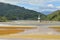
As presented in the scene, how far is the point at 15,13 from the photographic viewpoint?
949 inches

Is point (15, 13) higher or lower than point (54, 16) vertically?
higher

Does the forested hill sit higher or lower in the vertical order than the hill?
higher

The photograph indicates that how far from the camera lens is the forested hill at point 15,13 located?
2291 centimetres

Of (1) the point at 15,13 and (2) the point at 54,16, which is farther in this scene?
(1) the point at 15,13

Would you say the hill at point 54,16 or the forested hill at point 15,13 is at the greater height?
the forested hill at point 15,13

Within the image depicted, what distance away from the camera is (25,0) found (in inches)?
1015

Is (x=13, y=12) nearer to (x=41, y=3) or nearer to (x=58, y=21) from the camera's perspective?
(x=41, y=3)

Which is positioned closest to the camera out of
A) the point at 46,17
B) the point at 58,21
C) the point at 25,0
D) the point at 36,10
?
the point at 58,21

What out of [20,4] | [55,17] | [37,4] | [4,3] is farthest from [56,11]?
[4,3]

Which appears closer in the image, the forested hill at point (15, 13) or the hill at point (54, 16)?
the hill at point (54, 16)

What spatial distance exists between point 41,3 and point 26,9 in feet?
7.12

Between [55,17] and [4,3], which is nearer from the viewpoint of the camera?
[55,17]

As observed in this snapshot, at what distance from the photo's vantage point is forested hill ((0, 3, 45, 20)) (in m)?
22.9

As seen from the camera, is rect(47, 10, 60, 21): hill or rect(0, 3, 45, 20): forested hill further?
rect(0, 3, 45, 20): forested hill
